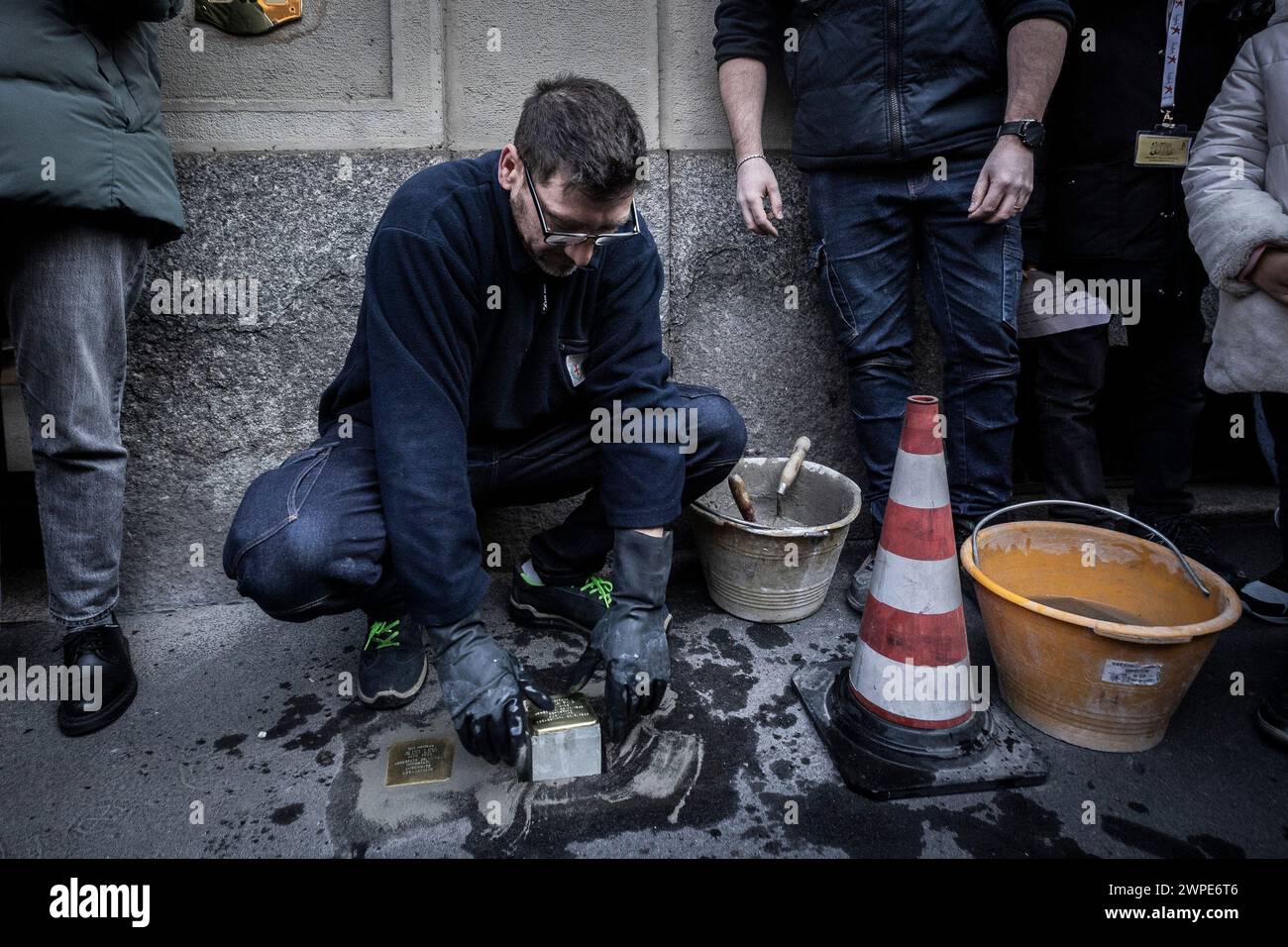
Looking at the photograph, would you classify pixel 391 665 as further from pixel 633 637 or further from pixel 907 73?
pixel 907 73

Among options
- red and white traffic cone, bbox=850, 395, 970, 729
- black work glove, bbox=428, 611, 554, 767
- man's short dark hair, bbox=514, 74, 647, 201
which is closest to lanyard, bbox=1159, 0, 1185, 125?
red and white traffic cone, bbox=850, 395, 970, 729

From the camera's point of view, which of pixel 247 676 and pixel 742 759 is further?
pixel 247 676

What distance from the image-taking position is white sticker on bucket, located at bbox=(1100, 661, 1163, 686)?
5.79 ft

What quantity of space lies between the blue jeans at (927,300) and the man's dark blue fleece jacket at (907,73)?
0.32 ft

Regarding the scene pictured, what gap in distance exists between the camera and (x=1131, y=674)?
70.0 inches

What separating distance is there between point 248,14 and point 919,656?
2.80m

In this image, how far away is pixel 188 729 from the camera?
6.64 ft

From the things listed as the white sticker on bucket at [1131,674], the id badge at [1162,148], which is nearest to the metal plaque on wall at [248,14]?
the id badge at [1162,148]

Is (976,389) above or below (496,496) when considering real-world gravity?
above

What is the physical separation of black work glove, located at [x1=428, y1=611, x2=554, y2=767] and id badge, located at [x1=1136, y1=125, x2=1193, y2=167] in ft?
8.13

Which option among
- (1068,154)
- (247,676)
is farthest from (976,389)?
(247,676)

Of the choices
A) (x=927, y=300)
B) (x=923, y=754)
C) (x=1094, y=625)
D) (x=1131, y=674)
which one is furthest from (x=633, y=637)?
(x=927, y=300)

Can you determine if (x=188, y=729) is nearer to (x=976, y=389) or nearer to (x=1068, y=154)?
(x=976, y=389)
